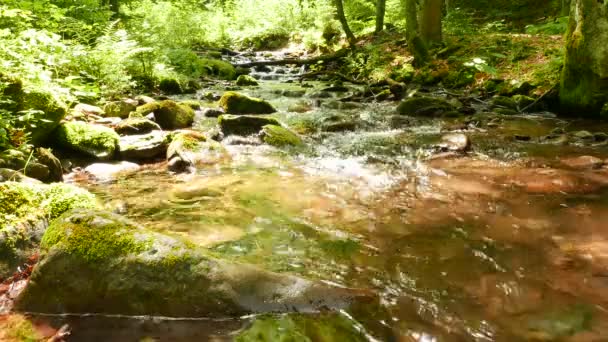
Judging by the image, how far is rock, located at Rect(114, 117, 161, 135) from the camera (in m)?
8.41

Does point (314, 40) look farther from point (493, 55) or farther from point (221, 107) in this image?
point (221, 107)

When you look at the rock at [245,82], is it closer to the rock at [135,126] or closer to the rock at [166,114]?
the rock at [166,114]

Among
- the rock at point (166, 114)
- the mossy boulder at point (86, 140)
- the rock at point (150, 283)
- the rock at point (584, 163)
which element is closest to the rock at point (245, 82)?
the rock at point (166, 114)

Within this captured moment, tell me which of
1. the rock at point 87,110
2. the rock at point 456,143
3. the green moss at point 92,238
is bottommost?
the rock at point 456,143

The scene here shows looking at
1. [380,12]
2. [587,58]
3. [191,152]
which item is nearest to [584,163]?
[587,58]

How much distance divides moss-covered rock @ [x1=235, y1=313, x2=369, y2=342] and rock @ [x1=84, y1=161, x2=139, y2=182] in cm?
454

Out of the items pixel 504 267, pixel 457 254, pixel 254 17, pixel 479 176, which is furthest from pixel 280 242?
pixel 254 17

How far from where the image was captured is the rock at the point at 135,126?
8.41m

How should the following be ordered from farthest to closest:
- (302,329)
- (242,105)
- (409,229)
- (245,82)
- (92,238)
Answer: (245,82) < (242,105) < (409,229) < (92,238) < (302,329)

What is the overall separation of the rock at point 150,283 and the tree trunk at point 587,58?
8280mm

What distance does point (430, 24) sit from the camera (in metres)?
16.2

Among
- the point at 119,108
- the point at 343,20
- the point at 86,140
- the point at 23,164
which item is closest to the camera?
the point at 23,164

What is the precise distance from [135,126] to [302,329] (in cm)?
688

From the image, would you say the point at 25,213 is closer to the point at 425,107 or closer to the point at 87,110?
the point at 87,110
